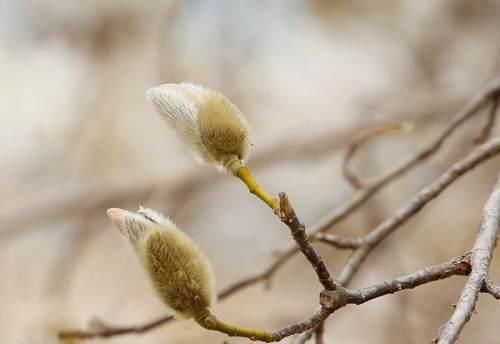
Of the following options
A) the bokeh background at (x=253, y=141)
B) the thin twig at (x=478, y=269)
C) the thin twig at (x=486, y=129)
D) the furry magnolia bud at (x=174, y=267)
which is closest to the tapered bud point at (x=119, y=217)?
the furry magnolia bud at (x=174, y=267)

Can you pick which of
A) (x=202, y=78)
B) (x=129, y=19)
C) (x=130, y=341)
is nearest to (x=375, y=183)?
(x=130, y=341)

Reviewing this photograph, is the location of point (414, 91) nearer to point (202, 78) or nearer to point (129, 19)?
point (202, 78)

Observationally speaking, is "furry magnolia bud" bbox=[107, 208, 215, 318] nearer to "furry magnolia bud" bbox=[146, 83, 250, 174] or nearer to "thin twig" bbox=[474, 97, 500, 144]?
"furry magnolia bud" bbox=[146, 83, 250, 174]

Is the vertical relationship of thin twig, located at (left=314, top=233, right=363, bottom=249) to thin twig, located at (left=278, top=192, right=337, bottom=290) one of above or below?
above

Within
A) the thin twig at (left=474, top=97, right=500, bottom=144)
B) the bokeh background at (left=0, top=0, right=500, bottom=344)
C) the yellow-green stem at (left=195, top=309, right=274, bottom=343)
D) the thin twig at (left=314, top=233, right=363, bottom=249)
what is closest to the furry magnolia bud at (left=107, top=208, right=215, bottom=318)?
the yellow-green stem at (left=195, top=309, right=274, bottom=343)

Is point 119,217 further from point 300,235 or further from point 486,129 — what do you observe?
point 486,129

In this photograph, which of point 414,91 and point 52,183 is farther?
point 52,183

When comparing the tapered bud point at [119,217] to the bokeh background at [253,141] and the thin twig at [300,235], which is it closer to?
the thin twig at [300,235]
